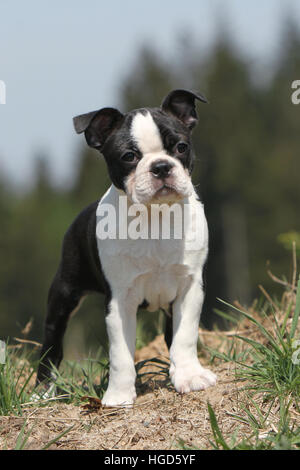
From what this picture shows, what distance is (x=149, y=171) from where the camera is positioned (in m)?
4.65

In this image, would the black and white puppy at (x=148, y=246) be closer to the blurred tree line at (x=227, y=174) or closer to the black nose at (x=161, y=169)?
the black nose at (x=161, y=169)

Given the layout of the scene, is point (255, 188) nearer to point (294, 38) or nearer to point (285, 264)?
point (285, 264)

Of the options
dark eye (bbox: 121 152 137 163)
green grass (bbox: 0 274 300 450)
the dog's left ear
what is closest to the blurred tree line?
green grass (bbox: 0 274 300 450)

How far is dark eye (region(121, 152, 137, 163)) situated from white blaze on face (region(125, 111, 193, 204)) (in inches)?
2.5

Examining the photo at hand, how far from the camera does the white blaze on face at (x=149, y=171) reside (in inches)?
183

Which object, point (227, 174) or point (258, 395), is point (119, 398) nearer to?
point (258, 395)

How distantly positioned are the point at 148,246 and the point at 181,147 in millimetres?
772

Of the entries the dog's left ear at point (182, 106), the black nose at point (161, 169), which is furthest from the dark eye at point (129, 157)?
the dog's left ear at point (182, 106)

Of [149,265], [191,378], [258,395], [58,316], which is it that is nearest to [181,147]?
[149,265]

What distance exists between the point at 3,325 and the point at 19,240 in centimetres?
887

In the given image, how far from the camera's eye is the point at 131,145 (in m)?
4.81

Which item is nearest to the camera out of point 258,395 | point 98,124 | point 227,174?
point 258,395

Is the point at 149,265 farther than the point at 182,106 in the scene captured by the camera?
No

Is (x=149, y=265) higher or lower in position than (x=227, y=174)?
higher
